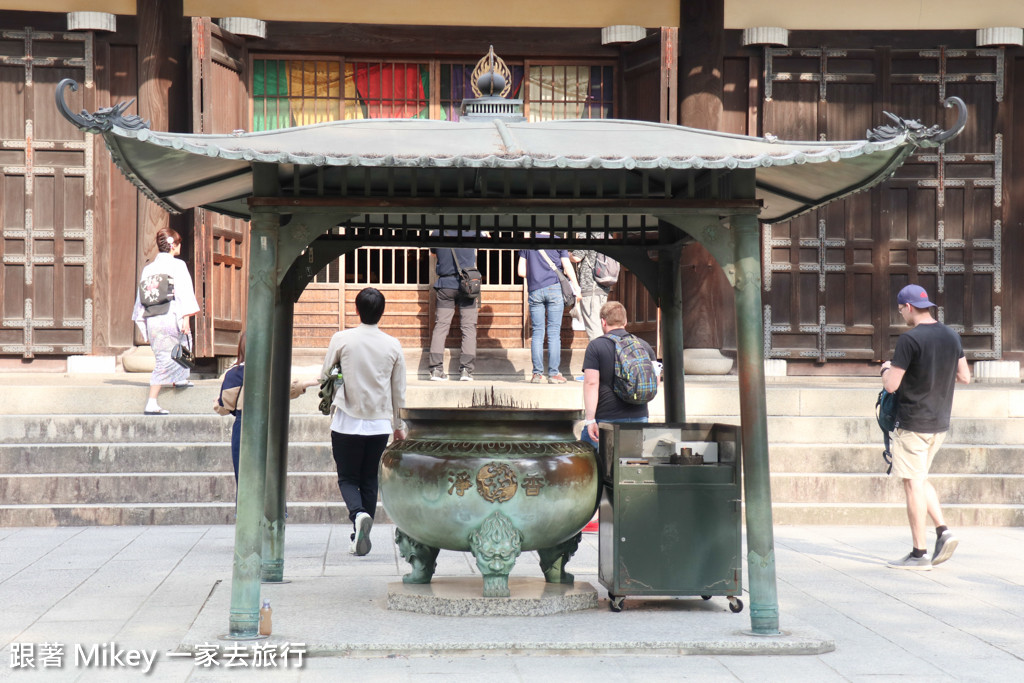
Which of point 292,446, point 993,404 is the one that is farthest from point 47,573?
point 993,404

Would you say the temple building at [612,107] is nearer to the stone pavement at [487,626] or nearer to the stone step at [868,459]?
the stone step at [868,459]

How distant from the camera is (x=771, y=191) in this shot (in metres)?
6.80

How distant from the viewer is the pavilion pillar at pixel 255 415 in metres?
5.82

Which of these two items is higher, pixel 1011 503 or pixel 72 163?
pixel 72 163

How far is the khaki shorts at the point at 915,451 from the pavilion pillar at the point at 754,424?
257 centimetres

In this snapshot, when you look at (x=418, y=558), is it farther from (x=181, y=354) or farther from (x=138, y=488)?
(x=181, y=354)

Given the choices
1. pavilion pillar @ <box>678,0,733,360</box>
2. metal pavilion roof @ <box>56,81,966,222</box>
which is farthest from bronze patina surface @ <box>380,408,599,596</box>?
pavilion pillar @ <box>678,0,733,360</box>

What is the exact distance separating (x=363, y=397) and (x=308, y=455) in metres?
2.49

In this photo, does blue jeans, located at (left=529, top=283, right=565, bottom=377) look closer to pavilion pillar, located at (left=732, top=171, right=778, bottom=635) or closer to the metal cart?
the metal cart

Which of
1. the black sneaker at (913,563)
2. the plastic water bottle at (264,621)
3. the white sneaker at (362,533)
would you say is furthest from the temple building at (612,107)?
the plastic water bottle at (264,621)

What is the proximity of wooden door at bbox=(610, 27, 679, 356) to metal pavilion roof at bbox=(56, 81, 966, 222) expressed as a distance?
5610 mm

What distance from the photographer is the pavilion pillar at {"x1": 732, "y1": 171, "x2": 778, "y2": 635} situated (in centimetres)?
598

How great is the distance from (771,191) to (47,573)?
5.15m

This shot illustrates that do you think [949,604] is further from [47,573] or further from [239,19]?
[239,19]
